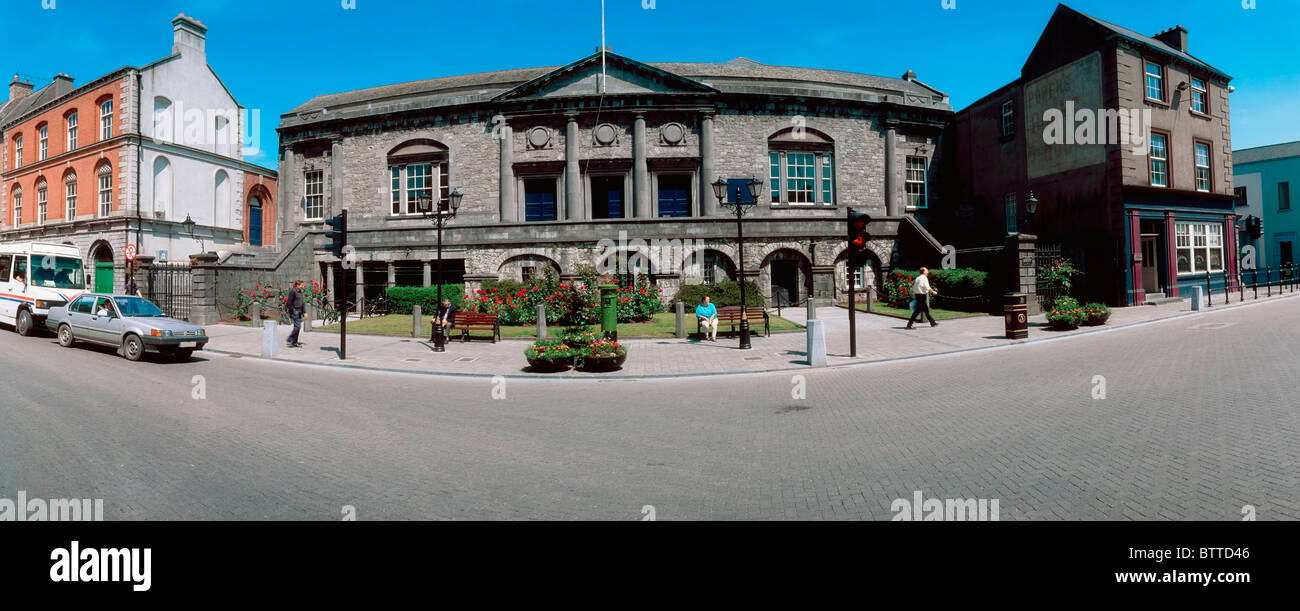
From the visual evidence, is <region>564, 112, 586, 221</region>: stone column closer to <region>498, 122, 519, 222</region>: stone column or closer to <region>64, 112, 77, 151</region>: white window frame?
<region>498, 122, 519, 222</region>: stone column

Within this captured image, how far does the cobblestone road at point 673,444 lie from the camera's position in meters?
3.99

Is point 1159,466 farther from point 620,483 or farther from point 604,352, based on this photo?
point 604,352

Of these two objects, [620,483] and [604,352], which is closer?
[620,483]

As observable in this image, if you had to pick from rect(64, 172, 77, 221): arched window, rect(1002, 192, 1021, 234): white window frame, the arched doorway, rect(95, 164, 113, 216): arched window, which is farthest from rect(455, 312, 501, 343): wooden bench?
rect(64, 172, 77, 221): arched window

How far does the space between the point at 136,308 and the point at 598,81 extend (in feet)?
69.1

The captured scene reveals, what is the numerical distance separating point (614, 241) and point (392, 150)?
13.9 m

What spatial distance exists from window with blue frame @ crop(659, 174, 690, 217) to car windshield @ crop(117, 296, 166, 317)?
20318mm

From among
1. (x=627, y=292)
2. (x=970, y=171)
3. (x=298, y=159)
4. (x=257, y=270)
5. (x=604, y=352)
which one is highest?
(x=298, y=159)

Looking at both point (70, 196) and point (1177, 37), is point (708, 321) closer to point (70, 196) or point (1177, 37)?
point (1177, 37)

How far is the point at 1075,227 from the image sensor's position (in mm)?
23141

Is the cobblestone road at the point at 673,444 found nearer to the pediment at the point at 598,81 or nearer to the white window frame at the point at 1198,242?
the white window frame at the point at 1198,242

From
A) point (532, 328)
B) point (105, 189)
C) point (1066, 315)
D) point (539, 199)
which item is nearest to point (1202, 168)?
point (1066, 315)

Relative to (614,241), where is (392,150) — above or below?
above
